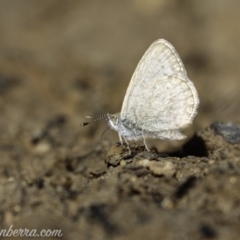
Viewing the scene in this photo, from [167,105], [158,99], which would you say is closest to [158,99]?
[158,99]

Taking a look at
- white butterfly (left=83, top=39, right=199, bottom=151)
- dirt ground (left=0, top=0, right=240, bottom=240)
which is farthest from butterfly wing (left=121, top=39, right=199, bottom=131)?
dirt ground (left=0, top=0, right=240, bottom=240)

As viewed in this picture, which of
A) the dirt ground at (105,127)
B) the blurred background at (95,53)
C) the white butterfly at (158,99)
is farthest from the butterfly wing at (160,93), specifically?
the blurred background at (95,53)

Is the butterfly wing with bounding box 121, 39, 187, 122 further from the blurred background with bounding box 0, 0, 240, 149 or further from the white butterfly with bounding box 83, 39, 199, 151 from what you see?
the blurred background with bounding box 0, 0, 240, 149

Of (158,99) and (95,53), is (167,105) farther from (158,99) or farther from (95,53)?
(95,53)

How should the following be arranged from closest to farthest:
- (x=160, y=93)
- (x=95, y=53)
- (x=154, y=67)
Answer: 1. (x=154, y=67)
2. (x=160, y=93)
3. (x=95, y=53)

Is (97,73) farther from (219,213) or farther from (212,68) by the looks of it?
(219,213)

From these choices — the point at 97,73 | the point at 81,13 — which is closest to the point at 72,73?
the point at 97,73
